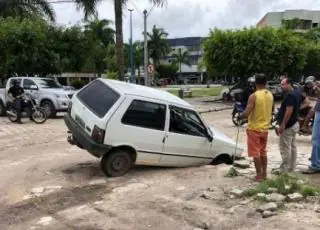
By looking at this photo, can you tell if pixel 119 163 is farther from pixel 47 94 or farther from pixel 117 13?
pixel 117 13

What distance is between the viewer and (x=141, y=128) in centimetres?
959

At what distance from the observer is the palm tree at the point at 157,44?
98.7m

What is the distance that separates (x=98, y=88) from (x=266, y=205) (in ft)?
15.3

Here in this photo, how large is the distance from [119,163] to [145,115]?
1023 mm

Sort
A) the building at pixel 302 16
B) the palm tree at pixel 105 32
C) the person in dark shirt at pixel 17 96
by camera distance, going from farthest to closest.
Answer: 1. the building at pixel 302 16
2. the palm tree at pixel 105 32
3. the person in dark shirt at pixel 17 96

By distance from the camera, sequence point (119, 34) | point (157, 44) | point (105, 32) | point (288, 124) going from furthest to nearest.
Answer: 1. point (157, 44)
2. point (105, 32)
3. point (119, 34)
4. point (288, 124)

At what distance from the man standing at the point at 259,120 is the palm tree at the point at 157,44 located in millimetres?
90729

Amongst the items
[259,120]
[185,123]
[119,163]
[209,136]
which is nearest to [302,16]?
[209,136]

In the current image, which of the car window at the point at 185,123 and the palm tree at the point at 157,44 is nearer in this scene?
the car window at the point at 185,123

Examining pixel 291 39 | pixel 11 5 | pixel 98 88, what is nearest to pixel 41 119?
pixel 98 88

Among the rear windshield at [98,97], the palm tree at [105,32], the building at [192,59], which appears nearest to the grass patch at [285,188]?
the rear windshield at [98,97]

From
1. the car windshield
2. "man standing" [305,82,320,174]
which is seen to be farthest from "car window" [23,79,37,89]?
"man standing" [305,82,320,174]

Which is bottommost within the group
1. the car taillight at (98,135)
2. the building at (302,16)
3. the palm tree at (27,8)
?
the car taillight at (98,135)

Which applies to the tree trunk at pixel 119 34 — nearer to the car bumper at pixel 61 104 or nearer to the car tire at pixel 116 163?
the car bumper at pixel 61 104
